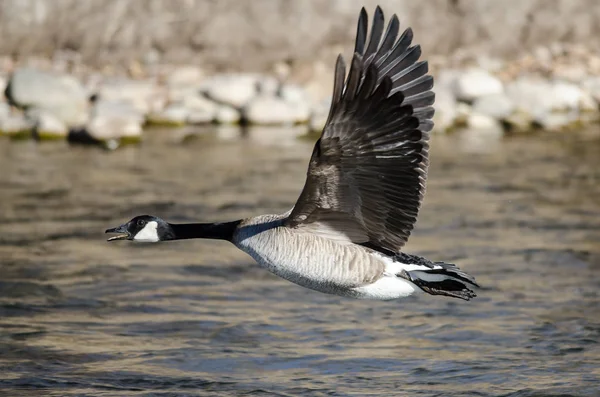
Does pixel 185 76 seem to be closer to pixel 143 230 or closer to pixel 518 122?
pixel 518 122

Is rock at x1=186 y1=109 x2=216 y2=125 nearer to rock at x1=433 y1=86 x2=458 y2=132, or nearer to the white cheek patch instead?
rock at x1=433 y1=86 x2=458 y2=132

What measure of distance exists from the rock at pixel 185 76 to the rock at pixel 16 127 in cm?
432

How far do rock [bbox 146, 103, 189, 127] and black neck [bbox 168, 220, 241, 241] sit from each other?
14.8 m

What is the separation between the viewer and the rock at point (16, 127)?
847 inches

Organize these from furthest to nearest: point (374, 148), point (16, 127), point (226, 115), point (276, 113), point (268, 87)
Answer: point (268, 87)
point (226, 115)
point (276, 113)
point (16, 127)
point (374, 148)

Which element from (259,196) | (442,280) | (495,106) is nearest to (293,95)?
(495,106)

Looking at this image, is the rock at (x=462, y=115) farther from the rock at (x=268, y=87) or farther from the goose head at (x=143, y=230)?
the goose head at (x=143, y=230)

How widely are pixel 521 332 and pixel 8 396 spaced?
471 cm

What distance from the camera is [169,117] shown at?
2319cm

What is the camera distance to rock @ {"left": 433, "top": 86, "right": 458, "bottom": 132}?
22641 mm

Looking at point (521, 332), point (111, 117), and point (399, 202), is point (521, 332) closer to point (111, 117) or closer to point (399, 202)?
point (399, 202)

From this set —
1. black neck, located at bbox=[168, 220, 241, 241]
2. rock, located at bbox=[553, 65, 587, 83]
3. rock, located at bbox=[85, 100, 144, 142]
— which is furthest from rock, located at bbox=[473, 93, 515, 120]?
black neck, located at bbox=[168, 220, 241, 241]

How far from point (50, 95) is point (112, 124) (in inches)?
79.2

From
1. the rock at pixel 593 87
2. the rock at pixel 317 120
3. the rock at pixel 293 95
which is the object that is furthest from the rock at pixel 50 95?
the rock at pixel 593 87
